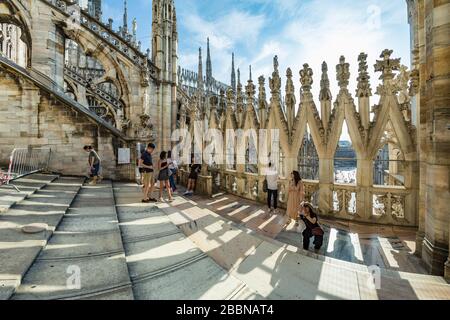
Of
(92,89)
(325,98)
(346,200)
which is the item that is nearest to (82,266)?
(346,200)

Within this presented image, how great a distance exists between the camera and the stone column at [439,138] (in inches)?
124

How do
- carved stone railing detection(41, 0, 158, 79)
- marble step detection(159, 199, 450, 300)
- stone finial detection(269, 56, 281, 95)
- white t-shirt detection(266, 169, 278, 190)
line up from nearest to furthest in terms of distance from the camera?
1. marble step detection(159, 199, 450, 300)
2. white t-shirt detection(266, 169, 278, 190)
3. stone finial detection(269, 56, 281, 95)
4. carved stone railing detection(41, 0, 158, 79)

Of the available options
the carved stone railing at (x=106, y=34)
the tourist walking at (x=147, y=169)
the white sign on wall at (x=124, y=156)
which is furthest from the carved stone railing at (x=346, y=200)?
the carved stone railing at (x=106, y=34)

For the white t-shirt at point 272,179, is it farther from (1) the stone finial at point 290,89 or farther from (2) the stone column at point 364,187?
(1) the stone finial at point 290,89

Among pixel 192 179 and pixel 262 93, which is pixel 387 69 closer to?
pixel 262 93

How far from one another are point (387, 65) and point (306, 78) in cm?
215

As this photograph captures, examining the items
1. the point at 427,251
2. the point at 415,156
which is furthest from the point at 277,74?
the point at 427,251

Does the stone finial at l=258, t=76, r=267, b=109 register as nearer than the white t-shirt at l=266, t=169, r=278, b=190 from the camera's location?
No

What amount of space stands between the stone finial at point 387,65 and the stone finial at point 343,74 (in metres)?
0.78

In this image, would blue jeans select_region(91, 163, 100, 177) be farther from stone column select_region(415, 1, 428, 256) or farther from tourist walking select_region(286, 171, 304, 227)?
stone column select_region(415, 1, 428, 256)

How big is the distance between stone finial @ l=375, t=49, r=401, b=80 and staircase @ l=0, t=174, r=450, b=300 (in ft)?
16.8

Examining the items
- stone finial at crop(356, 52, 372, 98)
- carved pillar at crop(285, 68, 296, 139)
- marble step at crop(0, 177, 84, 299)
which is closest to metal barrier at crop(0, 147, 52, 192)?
marble step at crop(0, 177, 84, 299)

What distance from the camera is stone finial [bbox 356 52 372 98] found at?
608 cm

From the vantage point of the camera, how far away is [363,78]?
611 centimetres
